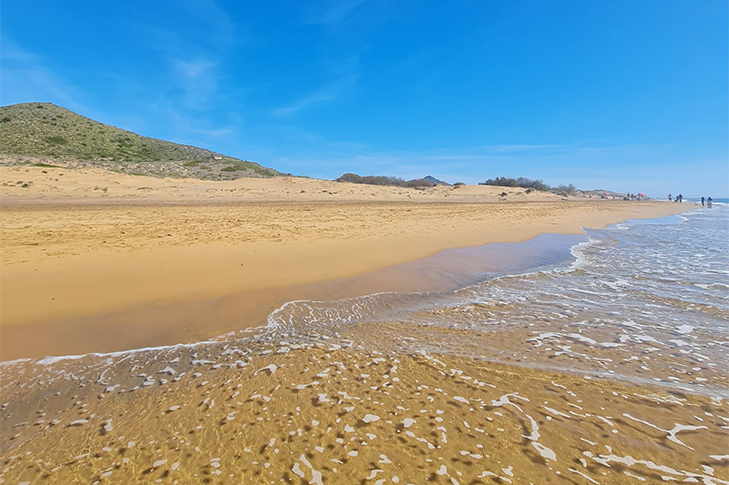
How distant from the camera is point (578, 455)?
2033 millimetres

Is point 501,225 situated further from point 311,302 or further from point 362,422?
point 362,422

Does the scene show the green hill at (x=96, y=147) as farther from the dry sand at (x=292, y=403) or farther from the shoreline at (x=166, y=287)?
the dry sand at (x=292, y=403)

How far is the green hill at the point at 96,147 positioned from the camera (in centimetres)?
3450

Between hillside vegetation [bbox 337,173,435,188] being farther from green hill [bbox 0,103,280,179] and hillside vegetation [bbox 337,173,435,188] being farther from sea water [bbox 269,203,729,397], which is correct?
sea water [bbox 269,203,729,397]

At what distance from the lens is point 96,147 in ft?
136

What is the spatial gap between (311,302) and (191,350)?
1.79 m

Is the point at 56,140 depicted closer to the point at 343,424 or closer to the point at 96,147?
the point at 96,147

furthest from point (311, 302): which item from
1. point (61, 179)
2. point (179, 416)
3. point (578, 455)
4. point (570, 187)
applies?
point (570, 187)

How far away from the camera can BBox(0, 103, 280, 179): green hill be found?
34.5 m

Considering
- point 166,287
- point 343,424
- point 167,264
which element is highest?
point 167,264

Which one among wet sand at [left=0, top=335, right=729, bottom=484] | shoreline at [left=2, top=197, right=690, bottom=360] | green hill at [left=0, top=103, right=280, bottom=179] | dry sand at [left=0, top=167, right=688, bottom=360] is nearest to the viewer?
wet sand at [left=0, top=335, right=729, bottom=484]

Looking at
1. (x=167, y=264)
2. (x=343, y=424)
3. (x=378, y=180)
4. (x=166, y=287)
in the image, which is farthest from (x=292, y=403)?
(x=378, y=180)

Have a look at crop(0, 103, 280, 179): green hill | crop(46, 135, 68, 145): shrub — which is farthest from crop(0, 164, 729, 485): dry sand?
crop(46, 135, 68, 145): shrub

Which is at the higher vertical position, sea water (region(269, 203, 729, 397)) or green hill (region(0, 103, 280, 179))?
green hill (region(0, 103, 280, 179))
